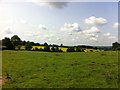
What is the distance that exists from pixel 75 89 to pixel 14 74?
7.12m

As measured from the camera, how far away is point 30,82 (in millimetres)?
18469

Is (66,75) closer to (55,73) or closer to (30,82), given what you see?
(55,73)

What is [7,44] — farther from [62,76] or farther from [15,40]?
[62,76]

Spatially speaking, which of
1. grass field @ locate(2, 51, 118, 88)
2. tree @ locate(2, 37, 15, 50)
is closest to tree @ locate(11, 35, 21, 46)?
tree @ locate(2, 37, 15, 50)

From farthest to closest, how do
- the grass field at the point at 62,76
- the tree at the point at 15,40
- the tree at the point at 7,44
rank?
1. the tree at the point at 15,40
2. the tree at the point at 7,44
3. the grass field at the point at 62,76

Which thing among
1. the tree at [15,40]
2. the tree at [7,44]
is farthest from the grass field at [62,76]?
the tree at [15,40]

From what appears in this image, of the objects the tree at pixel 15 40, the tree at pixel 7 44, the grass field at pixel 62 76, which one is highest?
the tree at pixel 15 40

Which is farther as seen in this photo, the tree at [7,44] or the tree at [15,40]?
the tree at [15,40]

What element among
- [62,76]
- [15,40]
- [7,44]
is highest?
[15,40]

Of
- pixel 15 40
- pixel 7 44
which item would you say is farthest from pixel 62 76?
pixel 15 40

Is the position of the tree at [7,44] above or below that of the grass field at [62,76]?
above

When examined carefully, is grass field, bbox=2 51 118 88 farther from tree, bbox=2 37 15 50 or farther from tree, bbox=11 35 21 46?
tree, bbox=11 35 21 46

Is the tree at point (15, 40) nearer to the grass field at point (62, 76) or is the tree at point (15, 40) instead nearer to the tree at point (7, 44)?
the tree at point (7, 44)

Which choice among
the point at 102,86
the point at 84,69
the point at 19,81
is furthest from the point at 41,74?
the point at 102,86
